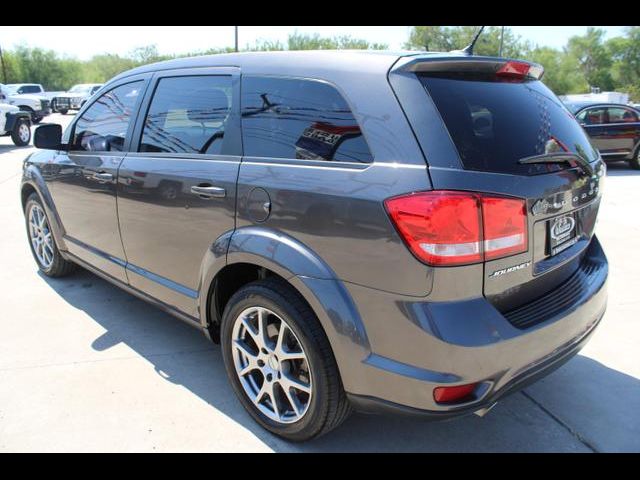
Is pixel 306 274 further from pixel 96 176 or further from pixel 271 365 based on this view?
pixel 96 176

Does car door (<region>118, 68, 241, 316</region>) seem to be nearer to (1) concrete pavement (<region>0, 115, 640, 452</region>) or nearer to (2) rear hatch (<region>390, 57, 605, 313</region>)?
(1) concrete pavement (<region>0, 115, 640, 452</region>)

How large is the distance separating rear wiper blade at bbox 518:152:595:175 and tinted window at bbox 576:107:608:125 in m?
10.6

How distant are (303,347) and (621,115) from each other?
12.3 metres

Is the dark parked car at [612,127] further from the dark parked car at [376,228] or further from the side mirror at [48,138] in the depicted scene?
the side mirror at [48,138]

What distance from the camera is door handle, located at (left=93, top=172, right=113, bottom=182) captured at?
11.0ft

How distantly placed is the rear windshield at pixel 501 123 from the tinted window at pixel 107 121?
214 centimetres

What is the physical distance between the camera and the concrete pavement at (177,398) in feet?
8.21

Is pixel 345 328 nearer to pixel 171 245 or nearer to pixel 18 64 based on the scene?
pixel 171 245

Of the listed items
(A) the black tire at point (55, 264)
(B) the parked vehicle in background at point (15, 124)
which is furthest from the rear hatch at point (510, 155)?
(B) the parked vehicle in background at point (15, 124)

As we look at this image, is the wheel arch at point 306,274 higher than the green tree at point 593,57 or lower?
lower

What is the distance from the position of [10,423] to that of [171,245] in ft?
3.96

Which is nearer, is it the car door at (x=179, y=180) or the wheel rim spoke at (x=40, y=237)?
the car door at (x=179, y=180)

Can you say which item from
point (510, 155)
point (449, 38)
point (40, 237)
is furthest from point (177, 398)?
point (449, 38)

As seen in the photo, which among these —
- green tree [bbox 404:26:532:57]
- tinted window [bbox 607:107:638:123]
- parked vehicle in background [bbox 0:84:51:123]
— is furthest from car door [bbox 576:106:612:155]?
green tree [bbox 404:26:532:57]
